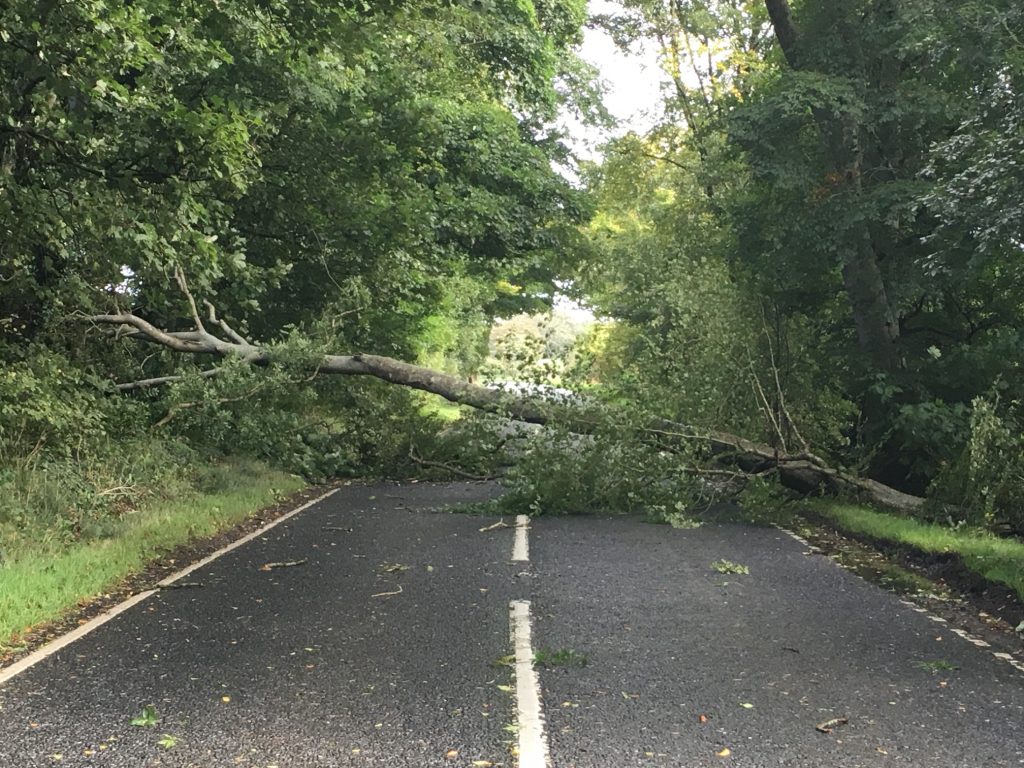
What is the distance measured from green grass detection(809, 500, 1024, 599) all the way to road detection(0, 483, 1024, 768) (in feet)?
3.56

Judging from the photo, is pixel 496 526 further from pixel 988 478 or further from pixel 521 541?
pixel 988 478

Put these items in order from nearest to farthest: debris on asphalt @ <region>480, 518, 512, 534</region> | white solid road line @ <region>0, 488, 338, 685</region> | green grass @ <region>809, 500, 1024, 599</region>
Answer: white solid road line @ <region>0, 488, 338, 685</region> < green grass @ <region>809, 500, 1024, 599</region> < debris on asphalt @ <region>480, 518, 512, 534</region>

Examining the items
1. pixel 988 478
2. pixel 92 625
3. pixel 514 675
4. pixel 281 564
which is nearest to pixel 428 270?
pixel 281 564

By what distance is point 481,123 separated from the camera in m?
19.2

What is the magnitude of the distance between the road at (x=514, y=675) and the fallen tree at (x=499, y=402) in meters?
3.68

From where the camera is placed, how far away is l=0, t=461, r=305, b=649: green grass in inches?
256

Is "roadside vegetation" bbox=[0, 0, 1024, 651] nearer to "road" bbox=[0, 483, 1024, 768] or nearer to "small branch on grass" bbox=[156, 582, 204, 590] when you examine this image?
"small branch on grass" bbox=[156, 582, 204, 590]

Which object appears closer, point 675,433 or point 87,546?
point 87,546

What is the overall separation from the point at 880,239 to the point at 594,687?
10.4 meters

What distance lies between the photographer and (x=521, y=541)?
10.4 metres

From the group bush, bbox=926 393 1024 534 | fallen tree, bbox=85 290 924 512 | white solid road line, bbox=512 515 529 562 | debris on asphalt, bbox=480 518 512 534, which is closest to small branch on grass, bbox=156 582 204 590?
white solid road line, bbox=512 515 529 562

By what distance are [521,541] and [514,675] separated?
504cm

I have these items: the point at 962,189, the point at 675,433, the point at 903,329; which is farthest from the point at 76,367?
the point at 903,329

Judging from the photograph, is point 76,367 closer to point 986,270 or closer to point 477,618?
point 477,618
